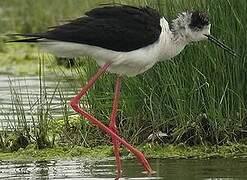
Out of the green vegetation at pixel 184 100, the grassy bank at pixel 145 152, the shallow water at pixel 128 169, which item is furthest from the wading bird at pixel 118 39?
the green vegetation at pixel 184 100

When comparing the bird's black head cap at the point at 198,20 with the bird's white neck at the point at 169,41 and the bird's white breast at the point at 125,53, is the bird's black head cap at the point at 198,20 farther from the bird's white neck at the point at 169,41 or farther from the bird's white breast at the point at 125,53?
the bird's white breast at the point at 125,53

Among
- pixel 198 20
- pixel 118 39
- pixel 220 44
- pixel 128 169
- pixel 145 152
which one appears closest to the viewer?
pixel 118 39

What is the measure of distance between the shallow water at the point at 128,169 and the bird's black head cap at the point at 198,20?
4.20ft

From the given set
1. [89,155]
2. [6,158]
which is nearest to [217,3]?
[89,155]

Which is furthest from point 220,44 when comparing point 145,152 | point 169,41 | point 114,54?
point 145,152

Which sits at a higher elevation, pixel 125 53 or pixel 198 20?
pixel 198 20

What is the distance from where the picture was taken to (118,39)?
8070 millimetres

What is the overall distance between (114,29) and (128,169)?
1.31 m

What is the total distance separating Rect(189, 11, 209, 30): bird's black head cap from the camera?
8.44 meters

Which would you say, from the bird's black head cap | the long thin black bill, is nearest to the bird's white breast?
the bird's black head cap

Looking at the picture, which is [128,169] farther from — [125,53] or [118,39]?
[118,39]

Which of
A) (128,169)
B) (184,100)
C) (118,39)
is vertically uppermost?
(118,39)

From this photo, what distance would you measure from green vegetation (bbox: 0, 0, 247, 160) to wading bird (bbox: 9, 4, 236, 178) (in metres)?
0.77

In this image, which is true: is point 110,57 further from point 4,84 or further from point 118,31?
point 4,84
